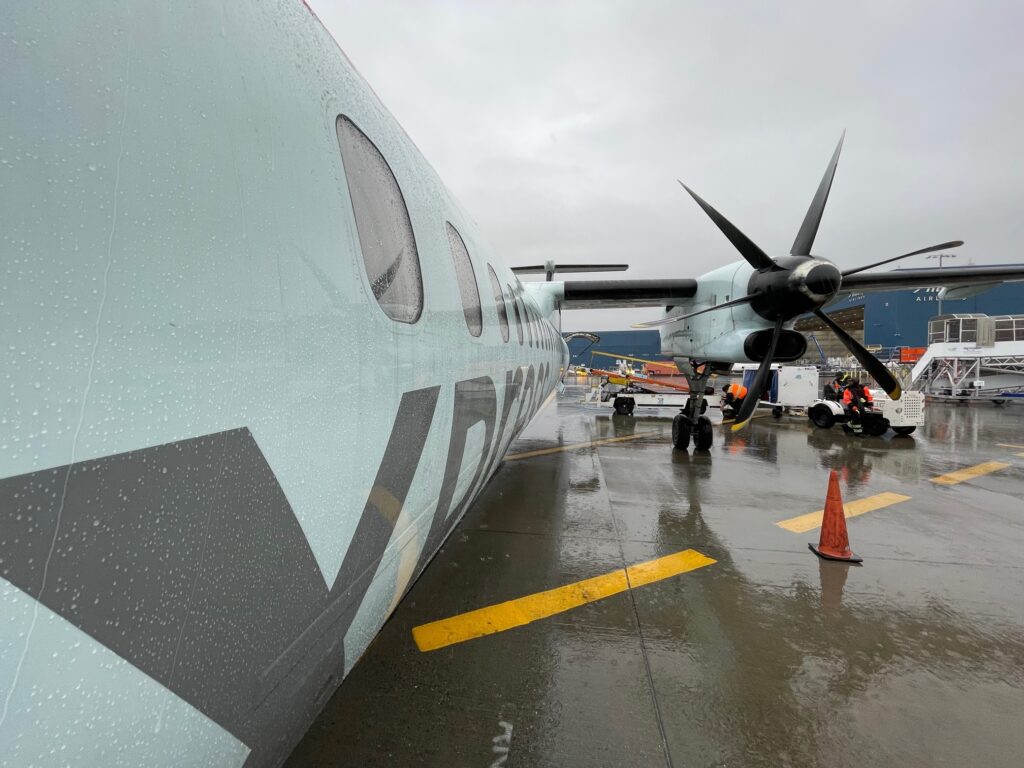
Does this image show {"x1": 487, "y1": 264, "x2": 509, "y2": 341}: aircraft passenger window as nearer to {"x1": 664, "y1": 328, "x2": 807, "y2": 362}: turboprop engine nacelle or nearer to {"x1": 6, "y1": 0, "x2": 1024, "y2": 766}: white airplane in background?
{"x1": 6, "y1": 0, "x2": 1024, "y2": 766}: white airplane in background

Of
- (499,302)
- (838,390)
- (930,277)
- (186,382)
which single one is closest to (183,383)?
(186,382)

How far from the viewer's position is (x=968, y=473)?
766 centimetres

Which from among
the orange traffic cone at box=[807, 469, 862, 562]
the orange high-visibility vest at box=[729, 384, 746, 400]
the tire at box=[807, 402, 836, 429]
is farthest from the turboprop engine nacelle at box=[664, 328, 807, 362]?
the orange high-visibility vest at box=[729, 384, 746, 400]

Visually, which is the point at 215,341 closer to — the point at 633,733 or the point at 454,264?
the point at 454,264

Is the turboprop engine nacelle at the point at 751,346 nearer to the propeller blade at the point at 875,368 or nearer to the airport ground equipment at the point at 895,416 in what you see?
the propeller blade at the point at 875,368

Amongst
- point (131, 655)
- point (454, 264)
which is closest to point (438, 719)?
point (131, 655)

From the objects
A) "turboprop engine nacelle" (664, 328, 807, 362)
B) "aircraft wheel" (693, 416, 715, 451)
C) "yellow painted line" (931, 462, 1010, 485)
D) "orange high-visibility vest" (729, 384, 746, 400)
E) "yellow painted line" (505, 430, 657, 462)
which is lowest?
"yellow painted line" (931, 462, 1010, 485)

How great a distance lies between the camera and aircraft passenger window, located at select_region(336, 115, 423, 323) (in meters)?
1.42

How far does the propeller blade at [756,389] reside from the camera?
5.76 m

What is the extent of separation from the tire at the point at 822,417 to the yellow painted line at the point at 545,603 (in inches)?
400

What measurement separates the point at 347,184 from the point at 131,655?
1176 millimetres

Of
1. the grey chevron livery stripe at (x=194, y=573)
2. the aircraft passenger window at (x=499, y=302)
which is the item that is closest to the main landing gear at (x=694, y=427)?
the aircraft passenger window at (x=499, y=302)

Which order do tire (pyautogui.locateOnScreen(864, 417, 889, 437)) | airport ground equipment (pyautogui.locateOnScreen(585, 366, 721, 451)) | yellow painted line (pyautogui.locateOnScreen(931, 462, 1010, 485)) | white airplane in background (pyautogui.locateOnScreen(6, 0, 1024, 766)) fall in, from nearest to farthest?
white airplane in background (pyautogui.locateOnScreen(6, 0, 1024, 766))
yellow painted line (pyautogui.locateOnScreen(931, 462, 1010, 485))
airport ground equipment (pyautogui.locateOnScreen(585, 366, 721, 451))
tire (pyautogui.locateOnScreen(864, 417, 889, 437))

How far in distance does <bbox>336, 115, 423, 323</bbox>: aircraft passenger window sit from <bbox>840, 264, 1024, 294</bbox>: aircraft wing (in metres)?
7.85
